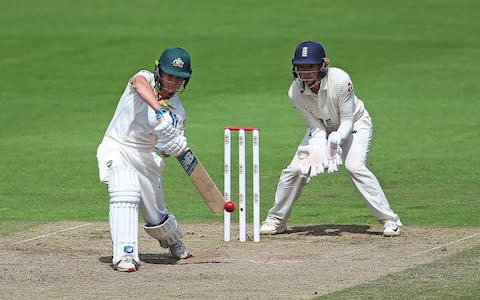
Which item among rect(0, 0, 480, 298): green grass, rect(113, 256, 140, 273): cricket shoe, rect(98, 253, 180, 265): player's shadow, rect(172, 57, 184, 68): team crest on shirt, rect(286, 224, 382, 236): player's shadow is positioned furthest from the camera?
rect(0, 0, 480, 298): green grass

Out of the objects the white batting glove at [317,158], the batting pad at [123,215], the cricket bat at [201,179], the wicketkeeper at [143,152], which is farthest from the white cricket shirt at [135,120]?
the white batting glove at [317,158]

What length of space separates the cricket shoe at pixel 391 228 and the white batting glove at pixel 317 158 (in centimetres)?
79

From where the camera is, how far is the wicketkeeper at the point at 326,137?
419 inches

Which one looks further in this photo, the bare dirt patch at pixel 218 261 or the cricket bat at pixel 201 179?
the cricket bat at pixel 201 179

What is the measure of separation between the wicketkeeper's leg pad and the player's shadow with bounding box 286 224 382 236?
70.7 inches

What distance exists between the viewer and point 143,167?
374 inches

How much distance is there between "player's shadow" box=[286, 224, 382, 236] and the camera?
1113 centimetres

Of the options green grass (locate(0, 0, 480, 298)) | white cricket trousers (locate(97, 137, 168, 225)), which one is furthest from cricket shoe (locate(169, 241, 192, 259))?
green grass (locate(0, 0, 480, 298))

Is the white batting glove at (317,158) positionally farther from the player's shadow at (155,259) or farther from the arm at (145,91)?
the arm at (145,91)

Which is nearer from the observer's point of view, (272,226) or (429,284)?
(429,284)

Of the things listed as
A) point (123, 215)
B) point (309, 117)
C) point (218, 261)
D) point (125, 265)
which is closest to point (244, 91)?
point (309, 117)

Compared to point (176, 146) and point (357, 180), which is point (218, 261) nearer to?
point (176, 146)

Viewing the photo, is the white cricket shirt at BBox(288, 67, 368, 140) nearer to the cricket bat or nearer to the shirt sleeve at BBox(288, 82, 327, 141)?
the shirt sleeve at BBox(288, 82, 327, 141)

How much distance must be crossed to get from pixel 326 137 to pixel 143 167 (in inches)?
83.7
